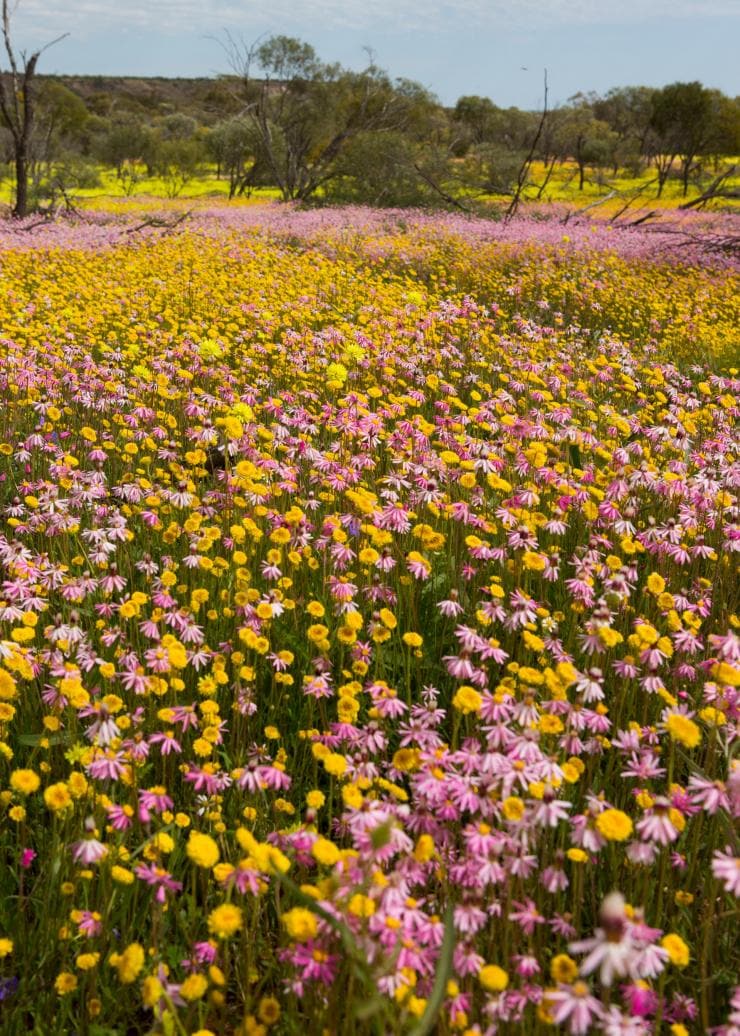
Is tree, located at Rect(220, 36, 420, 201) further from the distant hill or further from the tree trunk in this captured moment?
the distant hill

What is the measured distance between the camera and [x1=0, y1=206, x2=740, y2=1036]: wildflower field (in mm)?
1547

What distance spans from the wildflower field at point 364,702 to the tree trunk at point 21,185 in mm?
11716

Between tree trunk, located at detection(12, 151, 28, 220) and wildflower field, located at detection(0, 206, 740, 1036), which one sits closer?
wildflower field, located at detection(0, 206, 740, 1036)

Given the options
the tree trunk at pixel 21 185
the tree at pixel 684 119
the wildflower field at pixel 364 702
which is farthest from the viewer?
the tree at pixel 684 119

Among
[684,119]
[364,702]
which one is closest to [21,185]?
[364,702]

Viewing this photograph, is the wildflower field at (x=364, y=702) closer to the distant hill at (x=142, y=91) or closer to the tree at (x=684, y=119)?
the tree at (x=684, y=119)

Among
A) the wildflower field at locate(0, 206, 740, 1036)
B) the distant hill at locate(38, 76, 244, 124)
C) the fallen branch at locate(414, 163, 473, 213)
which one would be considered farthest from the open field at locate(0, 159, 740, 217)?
the distant hill at locate(38, 76, 244, 124)

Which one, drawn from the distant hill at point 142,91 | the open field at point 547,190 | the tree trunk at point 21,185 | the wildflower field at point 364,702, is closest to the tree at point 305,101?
the open field at point 547,190

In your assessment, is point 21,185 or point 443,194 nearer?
point 21,185

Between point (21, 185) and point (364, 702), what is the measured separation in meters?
19.2

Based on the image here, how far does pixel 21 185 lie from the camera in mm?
18172

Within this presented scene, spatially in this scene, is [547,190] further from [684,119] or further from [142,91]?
[142,91]

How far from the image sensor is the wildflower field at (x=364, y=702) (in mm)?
1547

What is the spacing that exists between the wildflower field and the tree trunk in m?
11.7
